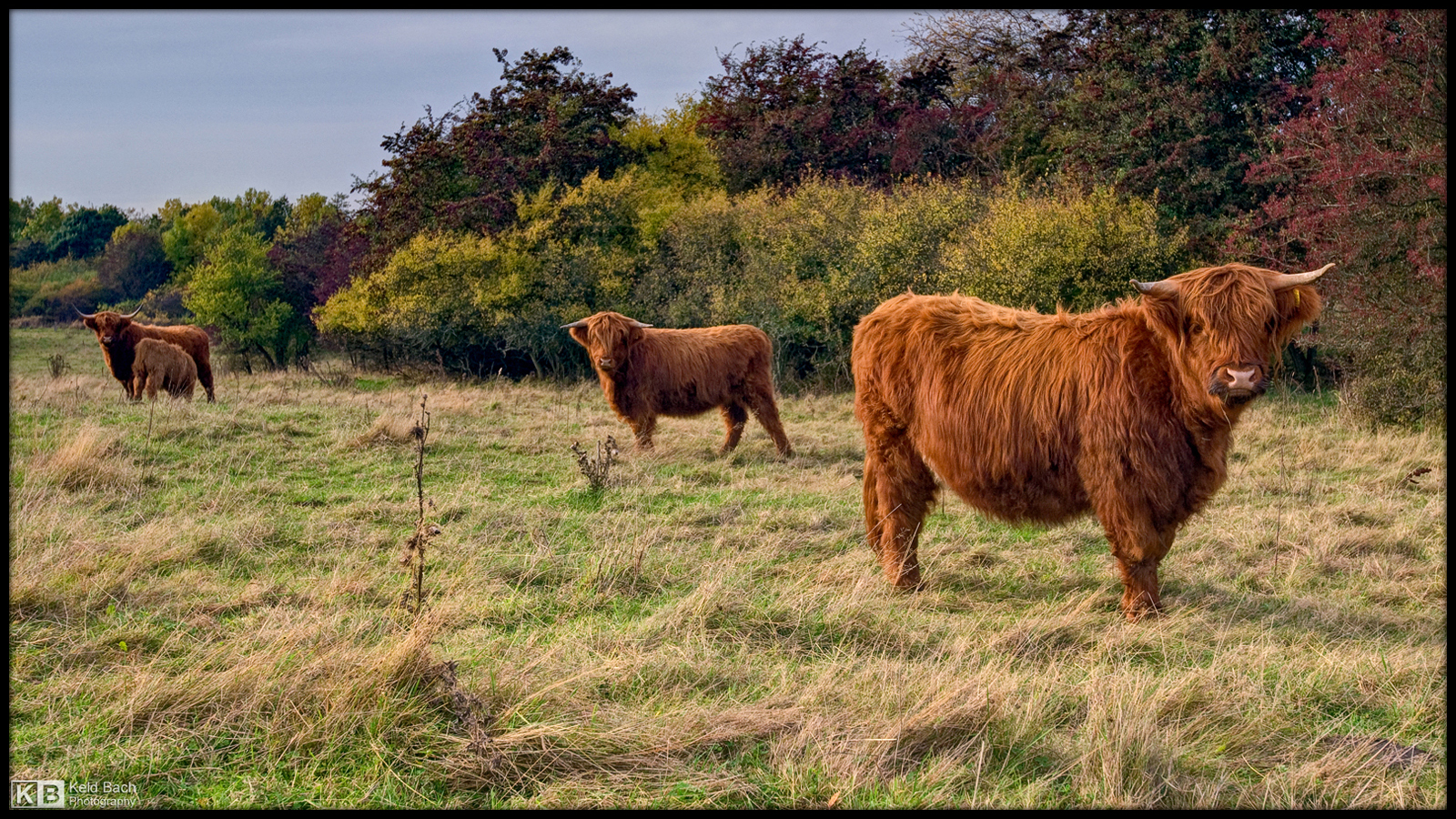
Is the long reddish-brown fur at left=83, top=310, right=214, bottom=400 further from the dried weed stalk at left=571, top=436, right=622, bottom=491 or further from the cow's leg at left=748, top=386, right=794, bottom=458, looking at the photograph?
the dried weed stalk at left=571, top=436, right=622, bottom=491

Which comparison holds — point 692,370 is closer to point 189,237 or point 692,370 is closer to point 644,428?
point 644,428

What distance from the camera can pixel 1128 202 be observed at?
56.4ft

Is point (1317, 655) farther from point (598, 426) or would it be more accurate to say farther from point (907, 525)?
point (598, 426)

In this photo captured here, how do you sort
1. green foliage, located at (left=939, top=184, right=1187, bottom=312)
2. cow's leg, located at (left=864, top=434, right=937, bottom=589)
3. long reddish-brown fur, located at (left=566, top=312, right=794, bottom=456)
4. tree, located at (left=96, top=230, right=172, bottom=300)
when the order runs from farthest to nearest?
tree, located at (left=96, top=230, right=172, bottom=300), green foliage, located at (left=939, top=184, right=1187, bottom=312), long reddish-brown fur, located at (left=566, top=312, right=794, bottom=456), cow's leg, located at (left=864, top=434, right=937, bottom=589)

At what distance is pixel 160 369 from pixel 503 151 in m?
12.9

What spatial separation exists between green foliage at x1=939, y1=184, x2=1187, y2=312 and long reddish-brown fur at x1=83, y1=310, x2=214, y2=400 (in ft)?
41.7

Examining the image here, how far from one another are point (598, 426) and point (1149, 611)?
8784 mm

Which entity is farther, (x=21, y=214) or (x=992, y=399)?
(x=21, y=214)

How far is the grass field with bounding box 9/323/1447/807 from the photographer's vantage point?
2.86 metres

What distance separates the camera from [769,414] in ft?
36.9

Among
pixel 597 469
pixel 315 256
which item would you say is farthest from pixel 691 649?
pixel 315 256

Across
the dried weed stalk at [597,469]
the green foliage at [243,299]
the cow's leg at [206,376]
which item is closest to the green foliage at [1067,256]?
the dried weed stalk at [597,469]

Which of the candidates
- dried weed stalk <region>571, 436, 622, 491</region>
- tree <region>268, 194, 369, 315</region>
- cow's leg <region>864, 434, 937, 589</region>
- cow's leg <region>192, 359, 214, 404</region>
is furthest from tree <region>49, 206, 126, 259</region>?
cow's leg <region>864, 434, 937, 589</region>

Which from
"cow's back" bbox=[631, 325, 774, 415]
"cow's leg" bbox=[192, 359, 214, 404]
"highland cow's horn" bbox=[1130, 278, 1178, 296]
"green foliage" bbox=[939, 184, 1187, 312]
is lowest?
"cow's leg" bbox=[192, 359, 214, 404]
